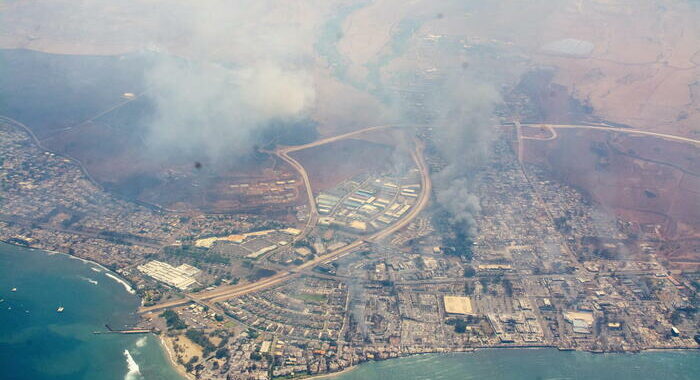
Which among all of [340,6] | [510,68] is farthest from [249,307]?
[340,6]

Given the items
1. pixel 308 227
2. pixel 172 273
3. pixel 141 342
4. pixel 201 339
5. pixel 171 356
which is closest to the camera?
pixel 171 356

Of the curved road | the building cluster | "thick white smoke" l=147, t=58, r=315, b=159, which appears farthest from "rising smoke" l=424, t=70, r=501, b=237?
"thick white smoke" l=147, t=58, r=315, b=159

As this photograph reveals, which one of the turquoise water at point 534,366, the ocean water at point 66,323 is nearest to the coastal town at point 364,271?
the turquoise water at point 534,366

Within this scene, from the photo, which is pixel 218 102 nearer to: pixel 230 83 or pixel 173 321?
pixel 230 83

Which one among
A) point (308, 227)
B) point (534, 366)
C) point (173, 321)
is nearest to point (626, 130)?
point (534, 366)

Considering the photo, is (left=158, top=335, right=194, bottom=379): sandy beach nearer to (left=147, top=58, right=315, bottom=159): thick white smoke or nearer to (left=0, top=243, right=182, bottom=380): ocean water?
(left=0, top=243, right=182, bottom=380): ocean water

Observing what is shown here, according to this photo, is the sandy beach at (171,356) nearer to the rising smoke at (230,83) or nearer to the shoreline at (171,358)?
the shoreline at (171,358)

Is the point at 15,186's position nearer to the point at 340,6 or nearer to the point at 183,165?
the point at 183,165
